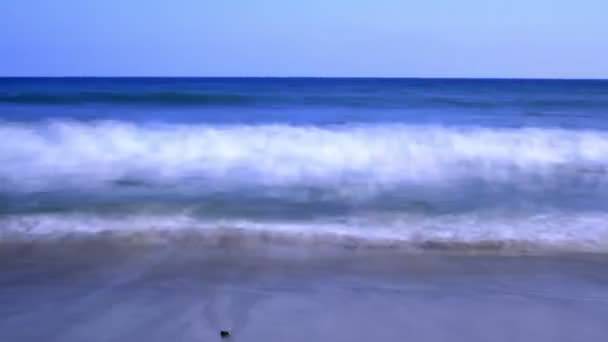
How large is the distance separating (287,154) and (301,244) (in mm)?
4658

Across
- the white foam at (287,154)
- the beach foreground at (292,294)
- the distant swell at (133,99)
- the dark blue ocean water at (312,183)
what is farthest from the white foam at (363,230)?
the distant swell at (133,99)

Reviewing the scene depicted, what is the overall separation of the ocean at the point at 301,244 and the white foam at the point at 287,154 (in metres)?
0.07

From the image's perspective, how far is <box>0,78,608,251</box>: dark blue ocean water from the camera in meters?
4.75

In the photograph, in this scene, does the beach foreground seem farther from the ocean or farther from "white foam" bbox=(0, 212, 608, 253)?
"white foam" bbox=(0, 212, 608, 253)

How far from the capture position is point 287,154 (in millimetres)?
8945

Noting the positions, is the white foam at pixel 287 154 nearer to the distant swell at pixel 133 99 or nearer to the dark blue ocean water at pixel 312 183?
the dark blue ocean water at pixel 312 183

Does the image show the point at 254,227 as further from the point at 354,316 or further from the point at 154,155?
the point at 154,155

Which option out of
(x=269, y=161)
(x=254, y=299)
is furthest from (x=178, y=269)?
(x=269, y=161)

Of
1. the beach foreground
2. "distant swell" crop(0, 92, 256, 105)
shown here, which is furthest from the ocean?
"distant swell" crop(0, 92, 256, 105)

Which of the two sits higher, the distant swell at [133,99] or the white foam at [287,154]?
the white foam at [287,154]

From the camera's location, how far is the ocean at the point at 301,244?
303 centimetres

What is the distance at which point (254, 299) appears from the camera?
3.31 metres

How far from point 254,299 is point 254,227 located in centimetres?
149

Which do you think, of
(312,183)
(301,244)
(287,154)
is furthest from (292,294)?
(287,154)
